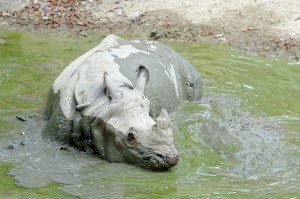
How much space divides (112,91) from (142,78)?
0.70 meters

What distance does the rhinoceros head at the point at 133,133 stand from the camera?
6.87 m

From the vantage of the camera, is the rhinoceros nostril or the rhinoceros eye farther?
the rhinoceros eye

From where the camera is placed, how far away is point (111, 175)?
6.90 m

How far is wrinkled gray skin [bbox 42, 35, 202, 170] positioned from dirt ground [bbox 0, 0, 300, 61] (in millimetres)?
4120

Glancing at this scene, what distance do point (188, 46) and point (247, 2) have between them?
220cm

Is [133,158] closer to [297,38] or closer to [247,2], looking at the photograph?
[297,38]

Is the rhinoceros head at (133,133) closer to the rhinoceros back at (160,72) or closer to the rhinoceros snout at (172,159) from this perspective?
the rhinoceros snout at (172,159)

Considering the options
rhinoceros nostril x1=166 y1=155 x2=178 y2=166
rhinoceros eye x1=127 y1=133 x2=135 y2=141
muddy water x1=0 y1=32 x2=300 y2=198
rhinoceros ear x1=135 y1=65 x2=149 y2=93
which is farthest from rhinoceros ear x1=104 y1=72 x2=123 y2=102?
rhinoceros nostril x1=166 y1=155 x2=178 y2=166

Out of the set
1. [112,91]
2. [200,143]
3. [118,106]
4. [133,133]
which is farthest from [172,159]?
[200,143]

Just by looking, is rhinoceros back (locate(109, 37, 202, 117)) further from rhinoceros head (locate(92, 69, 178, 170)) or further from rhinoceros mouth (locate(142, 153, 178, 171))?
rhinoceros mouth (locate(142, 153, 178, 171))

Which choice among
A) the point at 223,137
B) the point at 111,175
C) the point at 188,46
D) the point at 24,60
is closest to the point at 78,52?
the point at 24,60

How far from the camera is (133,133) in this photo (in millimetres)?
7027

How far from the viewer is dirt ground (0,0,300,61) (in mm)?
13125

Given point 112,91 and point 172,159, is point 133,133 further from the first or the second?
point 112,91
